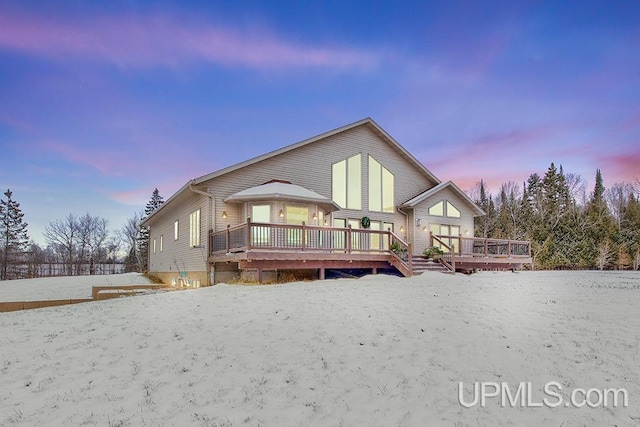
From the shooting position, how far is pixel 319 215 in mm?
15617

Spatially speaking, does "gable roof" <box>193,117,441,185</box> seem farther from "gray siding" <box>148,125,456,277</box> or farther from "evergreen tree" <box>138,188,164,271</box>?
"evergreen tree" <box>138,188,164,271</box>

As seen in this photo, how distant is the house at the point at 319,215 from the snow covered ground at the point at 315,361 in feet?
14.4

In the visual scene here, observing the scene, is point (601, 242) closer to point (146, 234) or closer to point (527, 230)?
point (527, 230)

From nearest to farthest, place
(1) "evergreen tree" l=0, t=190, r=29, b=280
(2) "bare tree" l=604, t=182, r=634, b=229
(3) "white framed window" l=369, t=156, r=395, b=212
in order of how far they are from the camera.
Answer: (3) "white framed window" l=369, t=156, r=395, b=212 < (1) "evergreen tree" l=0, t=190, r=29, b=280 < (2) "bare tree" l=604, t=182, r=634, b=229

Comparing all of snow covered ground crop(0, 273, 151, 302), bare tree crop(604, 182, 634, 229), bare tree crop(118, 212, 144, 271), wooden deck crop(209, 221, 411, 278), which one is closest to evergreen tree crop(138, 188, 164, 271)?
bare tree crop(118, 212, 144, 271)

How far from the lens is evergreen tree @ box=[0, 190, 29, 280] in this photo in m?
37.3

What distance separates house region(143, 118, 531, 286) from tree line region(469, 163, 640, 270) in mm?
13033

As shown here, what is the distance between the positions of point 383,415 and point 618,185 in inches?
2290

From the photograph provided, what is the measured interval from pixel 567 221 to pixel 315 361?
3564cm

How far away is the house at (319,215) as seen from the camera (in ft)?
43.3

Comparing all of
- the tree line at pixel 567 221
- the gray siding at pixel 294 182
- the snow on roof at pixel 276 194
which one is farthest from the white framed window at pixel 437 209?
the tree line at pixel 567 221

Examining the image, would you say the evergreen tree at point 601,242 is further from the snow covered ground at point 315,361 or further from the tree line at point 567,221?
the snow covered ground at point 315,361

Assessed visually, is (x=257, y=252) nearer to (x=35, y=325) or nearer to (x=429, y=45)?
(x=35, y=325)

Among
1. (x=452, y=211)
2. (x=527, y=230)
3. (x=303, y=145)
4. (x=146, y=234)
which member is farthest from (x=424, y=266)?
(x=146, y=234)
